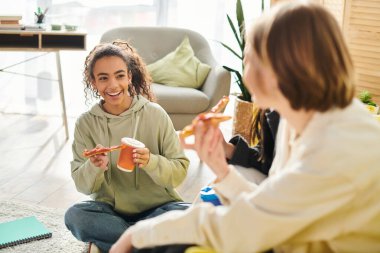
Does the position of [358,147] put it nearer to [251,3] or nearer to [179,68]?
[179,68]

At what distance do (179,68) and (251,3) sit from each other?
3.58 ft

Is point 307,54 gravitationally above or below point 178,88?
above

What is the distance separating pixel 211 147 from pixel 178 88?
2.20 metres

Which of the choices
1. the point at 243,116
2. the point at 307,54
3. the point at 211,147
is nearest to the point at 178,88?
the point at 243,116

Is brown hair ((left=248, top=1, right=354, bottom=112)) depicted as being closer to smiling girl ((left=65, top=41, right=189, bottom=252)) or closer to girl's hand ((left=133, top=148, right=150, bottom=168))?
girl's hand ((left=133, top=148, right=150, bottom=168))

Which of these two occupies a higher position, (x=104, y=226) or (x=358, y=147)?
(x=358, y=147)

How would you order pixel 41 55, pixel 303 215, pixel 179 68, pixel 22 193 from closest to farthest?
pixel 303 215 → pixel 22 193 → pixel 179 68 → pixel 41 55

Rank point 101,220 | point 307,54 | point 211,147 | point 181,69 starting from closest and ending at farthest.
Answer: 1. point 307,54
2. point 211,147
3. point 101,220
4. point 181,69

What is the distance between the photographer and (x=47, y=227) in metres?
2.53

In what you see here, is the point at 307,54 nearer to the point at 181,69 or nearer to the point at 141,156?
the point at 141,156

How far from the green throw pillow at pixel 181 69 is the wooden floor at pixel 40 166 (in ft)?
1.51

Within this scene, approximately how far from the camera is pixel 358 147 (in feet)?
3.56

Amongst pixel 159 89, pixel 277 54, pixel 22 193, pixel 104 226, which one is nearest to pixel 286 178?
pixel 277 54

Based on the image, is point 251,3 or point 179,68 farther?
point 251,3
